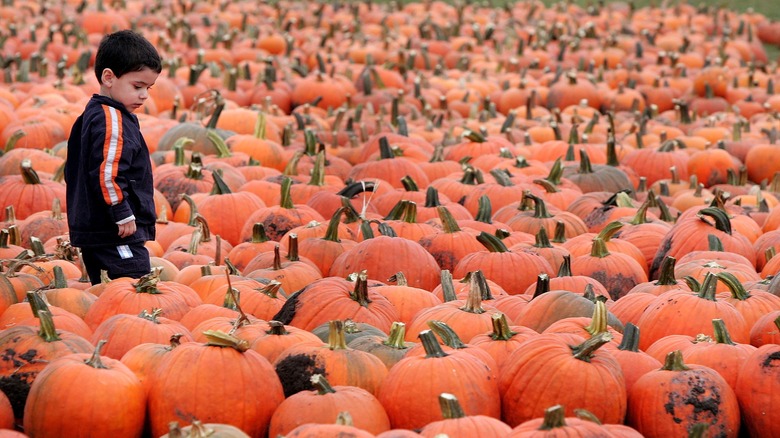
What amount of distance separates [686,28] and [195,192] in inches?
555

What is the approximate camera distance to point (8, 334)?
3.96 meters

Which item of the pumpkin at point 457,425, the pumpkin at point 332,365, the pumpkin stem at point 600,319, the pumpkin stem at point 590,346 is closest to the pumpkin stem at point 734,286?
the pumpkin stem at point 600,319

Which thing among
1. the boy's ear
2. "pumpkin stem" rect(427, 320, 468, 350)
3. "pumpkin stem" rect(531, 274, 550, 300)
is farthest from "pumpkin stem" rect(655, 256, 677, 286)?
the boy's ear

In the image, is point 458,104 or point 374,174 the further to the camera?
point 458,104

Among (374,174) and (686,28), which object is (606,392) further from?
(686,28)

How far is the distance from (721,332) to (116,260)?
2663 mm

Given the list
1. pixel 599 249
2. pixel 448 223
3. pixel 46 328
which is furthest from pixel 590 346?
pixel 448 223

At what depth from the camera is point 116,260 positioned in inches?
203

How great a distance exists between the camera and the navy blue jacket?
16.2ft

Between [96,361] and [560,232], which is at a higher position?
[96,361]

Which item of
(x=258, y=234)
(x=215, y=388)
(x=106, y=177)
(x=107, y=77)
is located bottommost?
(x=258, y=234)

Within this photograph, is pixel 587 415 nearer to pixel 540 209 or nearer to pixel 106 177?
pixel 106 177

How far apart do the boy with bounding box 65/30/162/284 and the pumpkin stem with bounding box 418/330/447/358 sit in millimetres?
1722

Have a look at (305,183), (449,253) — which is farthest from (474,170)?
(449,253)
